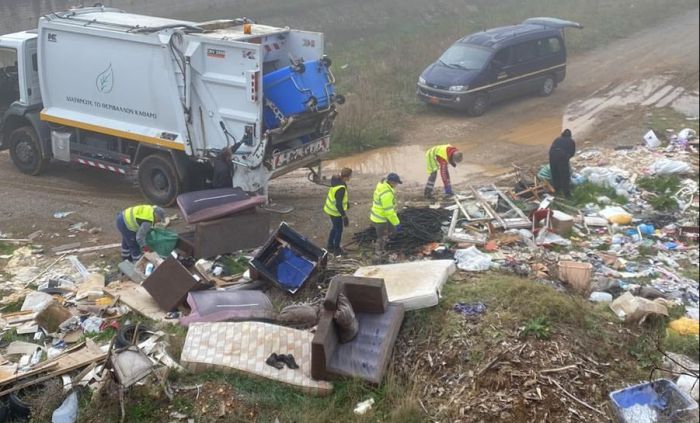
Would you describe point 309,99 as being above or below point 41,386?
above

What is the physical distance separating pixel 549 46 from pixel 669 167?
21.2ft

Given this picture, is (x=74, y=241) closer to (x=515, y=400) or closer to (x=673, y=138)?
(x=515, y=400)

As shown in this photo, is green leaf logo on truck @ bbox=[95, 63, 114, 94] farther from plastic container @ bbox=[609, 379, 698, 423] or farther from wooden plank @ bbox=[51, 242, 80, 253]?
plastic container @ bbox=[609, 379, 698, 423]

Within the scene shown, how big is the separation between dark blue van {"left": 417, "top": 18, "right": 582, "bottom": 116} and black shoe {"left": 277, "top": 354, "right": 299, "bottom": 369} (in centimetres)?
1124

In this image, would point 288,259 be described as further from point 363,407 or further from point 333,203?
point 363,407

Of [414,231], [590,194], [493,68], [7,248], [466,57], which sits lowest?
[7,248]

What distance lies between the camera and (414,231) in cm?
1005

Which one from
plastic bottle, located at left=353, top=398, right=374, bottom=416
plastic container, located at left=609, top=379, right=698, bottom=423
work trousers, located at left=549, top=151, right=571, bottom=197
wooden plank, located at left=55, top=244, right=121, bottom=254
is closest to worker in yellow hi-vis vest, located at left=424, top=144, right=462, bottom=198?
work trousers, located at left=549, top=151, right=571, bottom=197

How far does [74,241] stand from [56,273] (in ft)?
4.07

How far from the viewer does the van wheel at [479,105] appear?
16938 mm

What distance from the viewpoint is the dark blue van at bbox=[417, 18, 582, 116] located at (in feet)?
55.1

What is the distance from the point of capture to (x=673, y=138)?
15148mm

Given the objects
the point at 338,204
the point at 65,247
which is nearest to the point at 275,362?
the point at 338,204

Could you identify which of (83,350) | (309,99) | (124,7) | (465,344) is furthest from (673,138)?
(124,7)
